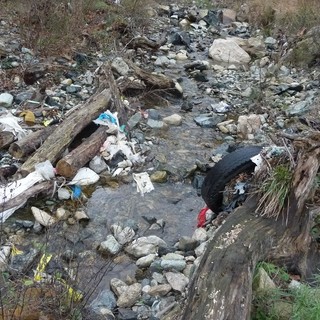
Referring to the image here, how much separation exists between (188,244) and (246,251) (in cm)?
99

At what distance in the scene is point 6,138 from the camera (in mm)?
4832

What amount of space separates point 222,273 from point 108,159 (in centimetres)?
249

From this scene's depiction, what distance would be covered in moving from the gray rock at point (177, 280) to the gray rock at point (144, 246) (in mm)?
363

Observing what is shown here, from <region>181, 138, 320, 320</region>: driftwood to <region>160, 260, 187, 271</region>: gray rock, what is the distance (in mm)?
570

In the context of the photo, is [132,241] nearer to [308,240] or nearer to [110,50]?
[308,240]

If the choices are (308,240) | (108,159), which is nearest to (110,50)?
(108,159)

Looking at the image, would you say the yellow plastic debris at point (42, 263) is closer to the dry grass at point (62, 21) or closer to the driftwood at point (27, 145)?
the driftwood at point (27, 145)

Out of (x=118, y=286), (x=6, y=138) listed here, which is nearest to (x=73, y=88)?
(x=6, y=138)

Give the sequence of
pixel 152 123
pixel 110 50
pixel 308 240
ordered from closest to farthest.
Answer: pixel 308 240 < pixel 152 123 < pixel 110 50

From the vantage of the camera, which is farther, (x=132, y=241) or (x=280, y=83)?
(x=280, y=83)

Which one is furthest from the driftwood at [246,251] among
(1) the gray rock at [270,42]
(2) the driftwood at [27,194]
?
(1) the gray rock at [270,42]

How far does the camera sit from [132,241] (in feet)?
12.8

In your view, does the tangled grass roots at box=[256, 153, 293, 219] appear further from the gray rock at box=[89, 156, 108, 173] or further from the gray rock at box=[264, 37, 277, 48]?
the gray rock at box=[264, 37, 277, 48]

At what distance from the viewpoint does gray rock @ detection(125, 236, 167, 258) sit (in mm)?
3732
